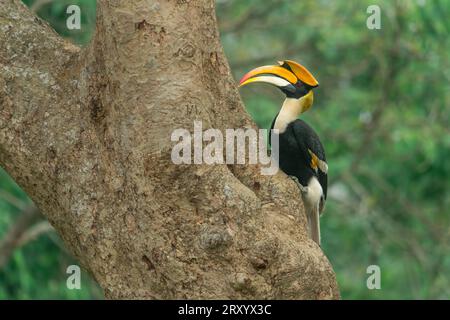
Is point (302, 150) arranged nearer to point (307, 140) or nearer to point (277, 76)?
point (307, 140)

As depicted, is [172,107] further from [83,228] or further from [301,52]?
[301,52]

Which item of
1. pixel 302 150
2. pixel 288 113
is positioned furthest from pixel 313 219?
pixel 288 113

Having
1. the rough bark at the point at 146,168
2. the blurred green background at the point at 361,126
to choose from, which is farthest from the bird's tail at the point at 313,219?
the blurred green background at the point at 361,126

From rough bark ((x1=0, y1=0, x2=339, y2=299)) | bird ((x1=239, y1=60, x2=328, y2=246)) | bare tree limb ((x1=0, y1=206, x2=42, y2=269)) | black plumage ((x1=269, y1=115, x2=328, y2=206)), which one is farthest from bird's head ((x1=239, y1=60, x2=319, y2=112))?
bare tree limb ((x1=0, y1=206, x2=42, y2=269))

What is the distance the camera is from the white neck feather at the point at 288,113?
389 cm

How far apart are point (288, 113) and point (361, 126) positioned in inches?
148

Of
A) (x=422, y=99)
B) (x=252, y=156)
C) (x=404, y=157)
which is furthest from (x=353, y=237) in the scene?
(x=252, y=156)

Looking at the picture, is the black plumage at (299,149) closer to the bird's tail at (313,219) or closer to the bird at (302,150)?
the bird at (302,150)

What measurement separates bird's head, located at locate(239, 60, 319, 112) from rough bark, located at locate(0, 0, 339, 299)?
56 centimetres

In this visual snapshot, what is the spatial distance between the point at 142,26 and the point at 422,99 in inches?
206

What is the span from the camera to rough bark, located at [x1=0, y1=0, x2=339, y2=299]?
271 centimetres

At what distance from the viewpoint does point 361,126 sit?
762 cm

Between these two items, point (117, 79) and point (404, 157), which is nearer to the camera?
point (117, 79)
